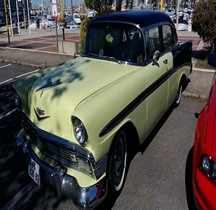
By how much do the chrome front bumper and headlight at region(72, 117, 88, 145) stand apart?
38 cm

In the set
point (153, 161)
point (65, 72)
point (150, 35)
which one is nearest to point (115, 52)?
point (150, 35)

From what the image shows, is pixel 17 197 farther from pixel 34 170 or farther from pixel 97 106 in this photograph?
pixel 97 106

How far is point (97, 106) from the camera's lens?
2.34m

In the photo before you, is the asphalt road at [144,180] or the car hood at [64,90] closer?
the car hood at [64,90]

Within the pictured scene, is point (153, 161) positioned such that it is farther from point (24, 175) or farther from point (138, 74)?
point (24, 175)

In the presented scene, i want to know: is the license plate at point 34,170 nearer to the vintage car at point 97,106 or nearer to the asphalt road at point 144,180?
→ the vintage car at point 97,106

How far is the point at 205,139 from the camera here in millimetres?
2174

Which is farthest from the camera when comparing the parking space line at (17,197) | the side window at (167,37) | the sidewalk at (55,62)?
the sidewalk at (55,62)

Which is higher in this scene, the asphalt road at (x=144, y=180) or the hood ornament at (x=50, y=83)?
the hood ornament at (x=50, y=83)

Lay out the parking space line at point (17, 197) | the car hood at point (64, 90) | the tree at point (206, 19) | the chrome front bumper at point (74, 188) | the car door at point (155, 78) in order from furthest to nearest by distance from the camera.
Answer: the tree at point (206, 19) < the car door at point (155, 78) < the parking space line at point (17, 197) < the car hood at point (64, 90) < the chrome front bumper at point (74, 188)

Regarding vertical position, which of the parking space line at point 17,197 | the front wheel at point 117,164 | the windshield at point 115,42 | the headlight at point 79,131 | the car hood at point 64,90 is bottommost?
the parking space line at point 17,197

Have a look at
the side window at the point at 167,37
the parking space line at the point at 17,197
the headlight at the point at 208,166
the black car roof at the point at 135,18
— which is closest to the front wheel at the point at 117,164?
the headlight at the point at 208,166

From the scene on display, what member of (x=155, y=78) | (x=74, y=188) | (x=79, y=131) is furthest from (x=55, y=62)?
(x=74, y=188)

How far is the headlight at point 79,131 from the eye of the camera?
7.20 feet
